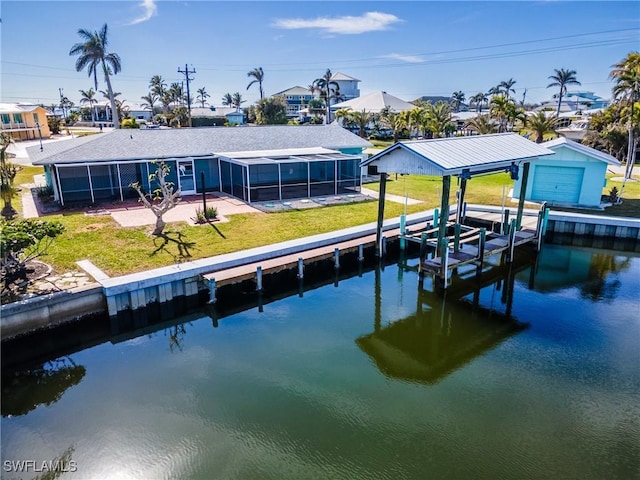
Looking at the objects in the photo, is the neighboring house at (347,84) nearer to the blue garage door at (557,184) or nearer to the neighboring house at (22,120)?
the neighboring house at (22,120)

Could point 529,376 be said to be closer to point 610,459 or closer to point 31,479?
point 610,459

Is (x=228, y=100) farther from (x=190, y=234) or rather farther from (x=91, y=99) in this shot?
(x=190, y=234)

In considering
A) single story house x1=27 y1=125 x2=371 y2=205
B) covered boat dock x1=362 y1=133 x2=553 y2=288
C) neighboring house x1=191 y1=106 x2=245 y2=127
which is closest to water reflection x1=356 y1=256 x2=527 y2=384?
covered boat dock x1=362 y1=133 x2=553 y2=288

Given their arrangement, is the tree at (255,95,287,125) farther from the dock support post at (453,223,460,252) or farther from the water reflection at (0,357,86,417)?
the water reflection at (0,357,86,417)

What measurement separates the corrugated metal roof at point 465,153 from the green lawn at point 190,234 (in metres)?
4.68

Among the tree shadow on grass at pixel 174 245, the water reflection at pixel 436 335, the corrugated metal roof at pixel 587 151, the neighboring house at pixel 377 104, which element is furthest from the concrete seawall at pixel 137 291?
the neighboring house at pixel 377 104

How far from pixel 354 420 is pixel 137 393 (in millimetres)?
4509

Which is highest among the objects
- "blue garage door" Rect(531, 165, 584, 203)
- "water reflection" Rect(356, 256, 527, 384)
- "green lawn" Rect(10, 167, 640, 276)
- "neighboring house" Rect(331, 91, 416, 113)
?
"neighboring house" Rect(331, 91, 416, 113)

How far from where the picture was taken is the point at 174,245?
14.8m

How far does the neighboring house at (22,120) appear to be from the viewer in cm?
4750

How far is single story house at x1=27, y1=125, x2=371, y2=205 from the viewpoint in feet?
67.9

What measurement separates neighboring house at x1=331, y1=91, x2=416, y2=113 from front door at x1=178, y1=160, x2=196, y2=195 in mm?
35110

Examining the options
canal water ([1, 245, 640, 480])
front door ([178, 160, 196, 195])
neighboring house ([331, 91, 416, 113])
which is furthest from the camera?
neighboring house ([331, 91, 416, 113])

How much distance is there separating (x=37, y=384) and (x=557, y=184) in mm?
23199
